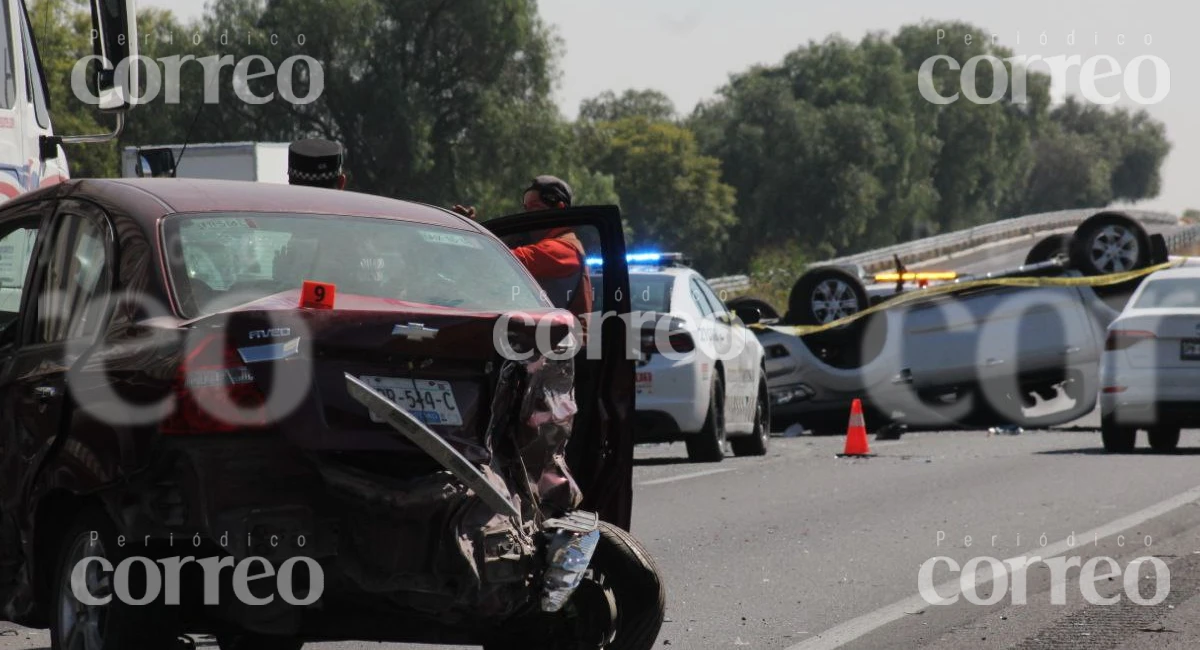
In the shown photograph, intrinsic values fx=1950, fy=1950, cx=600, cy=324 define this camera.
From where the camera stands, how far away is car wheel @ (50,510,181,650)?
5430mm

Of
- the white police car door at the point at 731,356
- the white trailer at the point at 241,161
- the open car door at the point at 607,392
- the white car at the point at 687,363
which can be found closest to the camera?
the open car door at the point at 607,392

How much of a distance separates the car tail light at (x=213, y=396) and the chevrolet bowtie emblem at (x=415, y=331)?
0.43m

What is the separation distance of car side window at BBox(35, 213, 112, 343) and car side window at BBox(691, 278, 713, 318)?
9507mm

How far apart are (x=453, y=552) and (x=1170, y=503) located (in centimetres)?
799

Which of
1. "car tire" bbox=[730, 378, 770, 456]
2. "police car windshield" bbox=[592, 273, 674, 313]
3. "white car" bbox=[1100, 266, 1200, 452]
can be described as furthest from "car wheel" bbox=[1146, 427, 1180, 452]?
"police car windshield" bbox=[592, 273, 674, 313]

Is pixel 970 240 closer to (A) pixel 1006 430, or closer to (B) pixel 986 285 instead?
(A) pixel 1006 430

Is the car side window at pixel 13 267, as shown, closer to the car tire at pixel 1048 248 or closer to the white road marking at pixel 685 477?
the white road marking at pixel 685 477

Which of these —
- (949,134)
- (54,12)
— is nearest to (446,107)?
(54,12)

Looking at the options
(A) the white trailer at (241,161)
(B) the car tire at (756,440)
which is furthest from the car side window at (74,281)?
(A) the white trailer at (241,161)

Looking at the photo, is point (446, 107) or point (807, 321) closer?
point (807, 321)

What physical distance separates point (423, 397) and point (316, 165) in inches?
163

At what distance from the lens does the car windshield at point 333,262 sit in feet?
18.8

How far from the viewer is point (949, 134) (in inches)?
5054

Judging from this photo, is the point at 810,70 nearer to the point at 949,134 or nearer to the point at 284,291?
the point at 949,134
